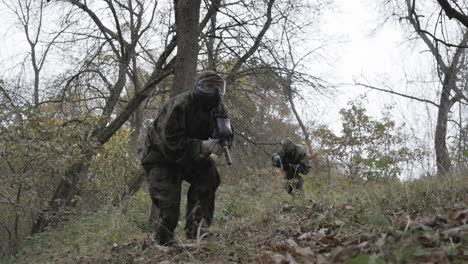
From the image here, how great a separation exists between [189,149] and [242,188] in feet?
29.5

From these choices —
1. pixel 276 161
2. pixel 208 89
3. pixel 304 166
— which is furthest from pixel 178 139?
pixel 304 166

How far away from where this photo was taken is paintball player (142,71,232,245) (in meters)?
4.99

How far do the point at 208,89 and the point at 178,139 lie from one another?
59cm

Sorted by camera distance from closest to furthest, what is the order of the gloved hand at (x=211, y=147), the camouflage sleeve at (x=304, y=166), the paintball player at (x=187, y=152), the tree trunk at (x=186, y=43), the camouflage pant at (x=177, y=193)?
the gloved hand at (x=211, y=147), the paintball player at (x=187, y=152), the camouflage pant at (x=177, y=193), the tree trunk at (x=186, y=43), the camouflage sleeve at (x=304, y=166)

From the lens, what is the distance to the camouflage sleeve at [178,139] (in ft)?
16.3

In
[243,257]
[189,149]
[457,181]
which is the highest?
[189,149]

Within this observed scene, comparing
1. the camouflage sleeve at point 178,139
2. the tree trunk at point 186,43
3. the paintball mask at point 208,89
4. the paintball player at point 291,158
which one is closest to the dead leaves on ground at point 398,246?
the camouflage sleeve at point 178,139

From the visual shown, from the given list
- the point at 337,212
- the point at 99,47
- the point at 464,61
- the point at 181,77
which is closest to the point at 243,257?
the point at 337,212

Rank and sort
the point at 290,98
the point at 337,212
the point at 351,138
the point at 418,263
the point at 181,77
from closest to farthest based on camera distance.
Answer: the point at 418,263 → the point at 337,212 → the point at 181,77 → the point at 290,98 → the point at 351,138

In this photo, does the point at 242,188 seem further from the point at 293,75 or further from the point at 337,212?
the point at 337,212

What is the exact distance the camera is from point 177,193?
534 centimetres

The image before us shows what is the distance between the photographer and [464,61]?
12328mm

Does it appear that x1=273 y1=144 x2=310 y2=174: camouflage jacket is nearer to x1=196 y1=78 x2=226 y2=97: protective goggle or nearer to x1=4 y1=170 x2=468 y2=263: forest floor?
x1=4 y1=170 x2=468 y2=263: forest floor

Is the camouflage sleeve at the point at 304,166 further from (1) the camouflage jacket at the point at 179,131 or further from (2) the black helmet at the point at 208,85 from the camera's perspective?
(2) the black helmet at the point at 208,85
